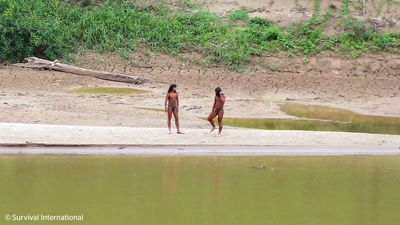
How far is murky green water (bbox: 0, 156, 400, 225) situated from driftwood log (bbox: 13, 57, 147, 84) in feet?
35.9

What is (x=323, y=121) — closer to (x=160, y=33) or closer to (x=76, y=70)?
(x=76, y=70)

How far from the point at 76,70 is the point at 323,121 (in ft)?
31.5

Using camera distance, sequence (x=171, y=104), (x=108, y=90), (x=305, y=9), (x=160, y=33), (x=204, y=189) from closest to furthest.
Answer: (x=204, y=189), (x=171, y=104), (x=108, y=90), (x=160, y=33), (x=305, y=9)

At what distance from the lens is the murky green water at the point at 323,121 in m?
21.0

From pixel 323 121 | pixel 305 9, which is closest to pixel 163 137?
pixel 323 121

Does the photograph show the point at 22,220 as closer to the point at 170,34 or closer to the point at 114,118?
the point at 114,118

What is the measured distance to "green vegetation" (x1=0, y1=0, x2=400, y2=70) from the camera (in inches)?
1129

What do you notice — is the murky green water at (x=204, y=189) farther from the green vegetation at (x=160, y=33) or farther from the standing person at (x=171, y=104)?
the green vegetation at (x=160, y=33)

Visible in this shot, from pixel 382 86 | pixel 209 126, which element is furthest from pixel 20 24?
pixel 382 86

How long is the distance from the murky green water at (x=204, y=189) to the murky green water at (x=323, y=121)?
3883 mm

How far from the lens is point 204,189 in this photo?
43.4 ft

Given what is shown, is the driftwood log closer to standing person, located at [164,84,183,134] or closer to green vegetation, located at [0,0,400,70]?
green vegetation, located at [0,0,400,70]

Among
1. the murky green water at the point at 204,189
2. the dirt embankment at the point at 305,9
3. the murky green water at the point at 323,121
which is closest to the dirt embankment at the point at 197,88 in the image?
the murky green water at the point at 323,121

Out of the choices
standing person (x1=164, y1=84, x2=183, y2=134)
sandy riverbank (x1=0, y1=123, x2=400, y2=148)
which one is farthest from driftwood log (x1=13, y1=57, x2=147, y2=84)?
standing person (x1=164, y1=84, x2=183, y2=134)
